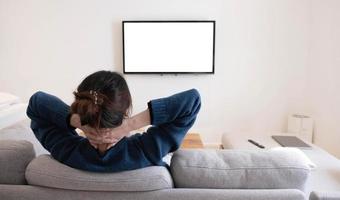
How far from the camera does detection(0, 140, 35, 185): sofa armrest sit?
3.45ft

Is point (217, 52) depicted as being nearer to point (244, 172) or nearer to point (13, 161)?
point (244, 172)

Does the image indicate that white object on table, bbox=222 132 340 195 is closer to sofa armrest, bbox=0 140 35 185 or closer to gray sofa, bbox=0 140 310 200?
gray sofa, bbox=0 140 310 200

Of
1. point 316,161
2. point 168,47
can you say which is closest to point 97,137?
point 316,161

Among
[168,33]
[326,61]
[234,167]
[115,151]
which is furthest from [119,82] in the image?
[326,61]

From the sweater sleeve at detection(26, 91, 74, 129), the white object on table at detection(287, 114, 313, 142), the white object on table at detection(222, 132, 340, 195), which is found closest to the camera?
the sweater sleeve at detection(26, 91, 74, 129)

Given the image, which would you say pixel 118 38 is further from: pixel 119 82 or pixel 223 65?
pixel 119 82

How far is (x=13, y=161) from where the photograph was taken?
106 cm

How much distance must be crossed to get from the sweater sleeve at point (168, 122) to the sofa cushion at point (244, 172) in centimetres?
9

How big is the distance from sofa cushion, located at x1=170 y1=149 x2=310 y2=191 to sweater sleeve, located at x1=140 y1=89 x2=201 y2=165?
0.09 m

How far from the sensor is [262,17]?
3.62 meters

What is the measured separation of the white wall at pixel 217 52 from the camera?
3.61 m

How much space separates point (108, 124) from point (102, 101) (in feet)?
0.28

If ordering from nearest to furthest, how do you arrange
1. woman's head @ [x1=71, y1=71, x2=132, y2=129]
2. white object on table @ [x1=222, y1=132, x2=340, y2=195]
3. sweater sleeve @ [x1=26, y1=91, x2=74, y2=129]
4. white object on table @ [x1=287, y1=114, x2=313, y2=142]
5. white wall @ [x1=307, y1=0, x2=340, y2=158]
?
woman's head @ [x1=71, y1=71, x2=132, y2=129], sweater sleeve @ [x1=26, y1=91, x2=74, y2=129], white object on table @ [x1=222, y1=132, x2=340, y2=195], white wall @ [x1=307, y1=0, x2=340, y2=158], white object on table @ [x1=287, y1=114, x2=313, y2=142]

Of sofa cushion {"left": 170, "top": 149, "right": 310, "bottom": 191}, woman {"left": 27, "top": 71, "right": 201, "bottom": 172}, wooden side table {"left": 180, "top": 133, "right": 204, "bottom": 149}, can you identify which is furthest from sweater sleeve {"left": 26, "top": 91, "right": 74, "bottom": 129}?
wooden side table {"left": 180, "top": 133, "right": 204, "bottom": 149}
